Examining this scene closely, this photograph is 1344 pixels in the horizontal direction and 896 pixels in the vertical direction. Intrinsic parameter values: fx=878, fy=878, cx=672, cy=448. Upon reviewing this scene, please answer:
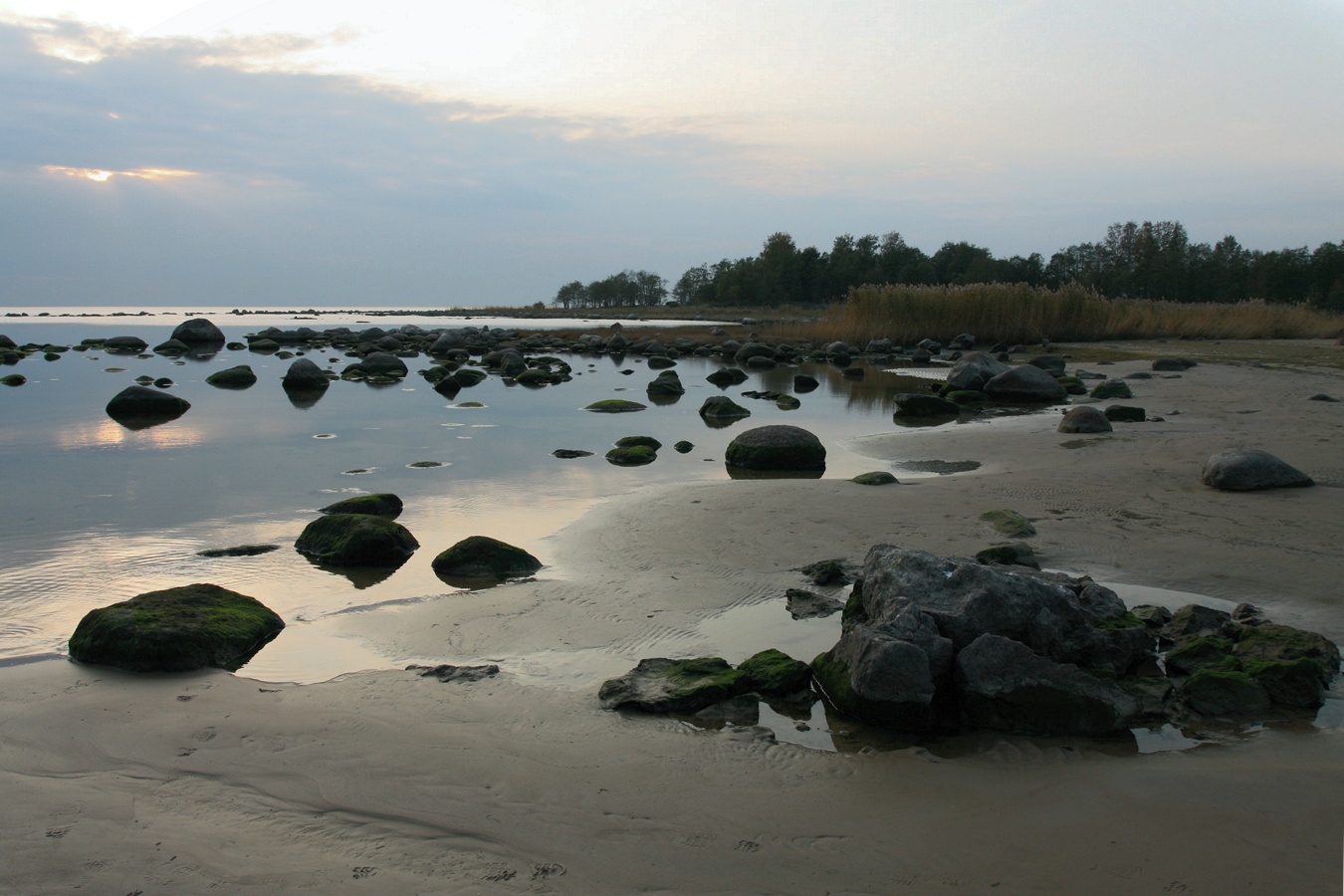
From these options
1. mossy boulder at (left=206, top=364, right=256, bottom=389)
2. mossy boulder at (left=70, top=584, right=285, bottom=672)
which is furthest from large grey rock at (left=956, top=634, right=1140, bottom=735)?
mossy boulder at (left=206, top=364, right=256, bottom=389)

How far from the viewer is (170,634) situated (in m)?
4.71

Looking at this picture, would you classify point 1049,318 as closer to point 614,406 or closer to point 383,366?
point 614,406

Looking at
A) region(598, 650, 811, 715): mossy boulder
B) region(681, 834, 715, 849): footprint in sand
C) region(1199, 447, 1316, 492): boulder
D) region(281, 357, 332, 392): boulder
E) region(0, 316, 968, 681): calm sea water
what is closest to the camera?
region(681, 834, 715, 849): footprint in sand

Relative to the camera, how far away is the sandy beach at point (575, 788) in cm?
286

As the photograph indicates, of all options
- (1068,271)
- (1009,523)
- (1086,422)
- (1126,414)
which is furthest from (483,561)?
(1068,271)

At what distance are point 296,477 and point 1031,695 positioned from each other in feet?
31.1

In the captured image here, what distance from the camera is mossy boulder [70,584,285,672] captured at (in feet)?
15.3

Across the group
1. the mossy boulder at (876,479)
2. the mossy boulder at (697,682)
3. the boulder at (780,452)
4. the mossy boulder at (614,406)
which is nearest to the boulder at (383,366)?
the mossy boulder at (614,406)

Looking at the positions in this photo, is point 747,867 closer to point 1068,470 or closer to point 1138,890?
point 1138,890

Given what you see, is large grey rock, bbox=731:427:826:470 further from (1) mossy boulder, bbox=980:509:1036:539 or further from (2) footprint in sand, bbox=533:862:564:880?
(2) footprint in sand, bbox=533:862:564:880

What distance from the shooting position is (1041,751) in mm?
3707

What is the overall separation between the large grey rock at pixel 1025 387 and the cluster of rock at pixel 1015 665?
12.9 metres

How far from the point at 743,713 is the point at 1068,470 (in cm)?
628

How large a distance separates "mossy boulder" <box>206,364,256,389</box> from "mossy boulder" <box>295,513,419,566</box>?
1841cm
